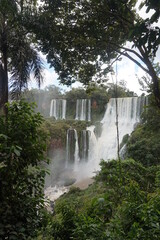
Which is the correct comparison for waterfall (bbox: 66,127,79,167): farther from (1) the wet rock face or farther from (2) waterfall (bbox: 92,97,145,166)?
(2) waterfall (bbox: 92,97,145,166)

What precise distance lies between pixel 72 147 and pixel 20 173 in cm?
2223

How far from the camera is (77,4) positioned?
18.9ft

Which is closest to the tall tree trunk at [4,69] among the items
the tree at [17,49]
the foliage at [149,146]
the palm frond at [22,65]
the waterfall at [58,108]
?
the tree at [17,49]

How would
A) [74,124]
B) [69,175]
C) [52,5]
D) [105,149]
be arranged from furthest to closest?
[74,124] → [105,149] → [69,175] → [52,5]

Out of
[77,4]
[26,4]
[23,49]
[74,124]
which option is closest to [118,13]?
[77,4]

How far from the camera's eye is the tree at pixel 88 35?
18.1 ft

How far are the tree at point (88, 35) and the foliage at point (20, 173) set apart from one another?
Answer: 3.70 meters

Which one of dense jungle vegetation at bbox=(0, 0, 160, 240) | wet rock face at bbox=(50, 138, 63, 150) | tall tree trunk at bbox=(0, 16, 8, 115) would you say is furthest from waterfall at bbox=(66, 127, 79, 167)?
tall tree trunk at bbox=(0, 16, 8, 115)

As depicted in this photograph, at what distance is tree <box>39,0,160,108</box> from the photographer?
18.1 feet

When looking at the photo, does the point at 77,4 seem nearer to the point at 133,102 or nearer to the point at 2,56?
the point at 2,56

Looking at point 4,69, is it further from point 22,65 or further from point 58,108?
point 58,108

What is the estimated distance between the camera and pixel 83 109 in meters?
33.0

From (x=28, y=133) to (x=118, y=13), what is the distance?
4600 mm

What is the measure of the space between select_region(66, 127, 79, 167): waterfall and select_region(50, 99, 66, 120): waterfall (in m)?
10.8
